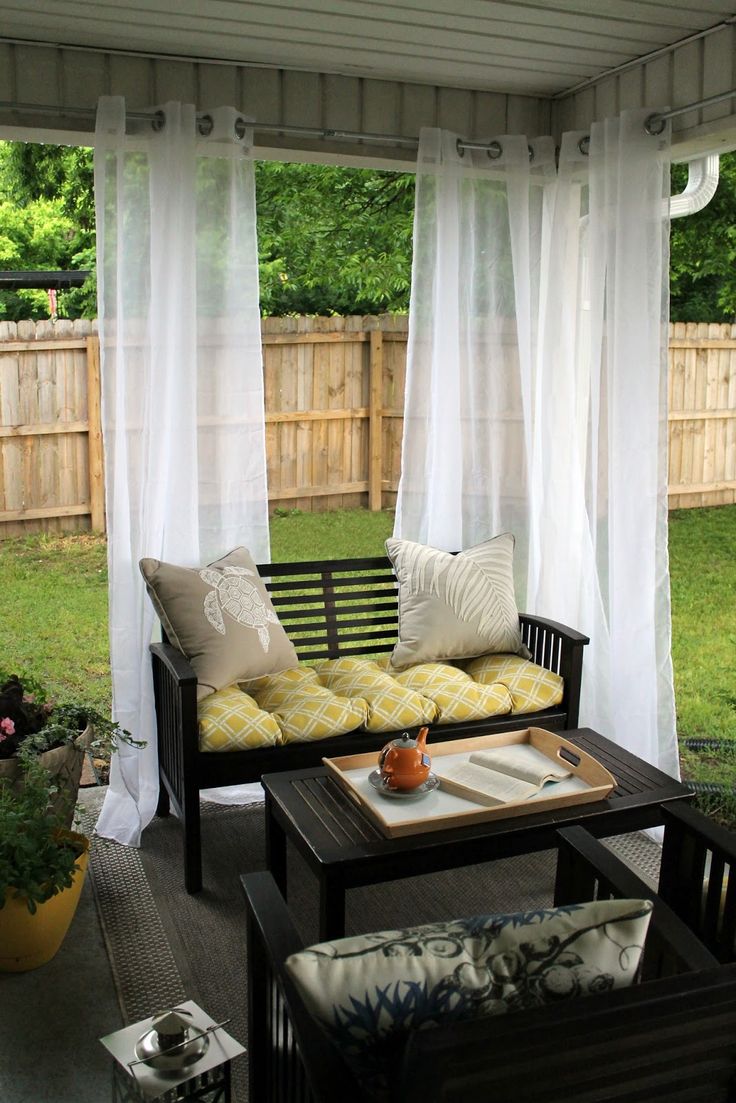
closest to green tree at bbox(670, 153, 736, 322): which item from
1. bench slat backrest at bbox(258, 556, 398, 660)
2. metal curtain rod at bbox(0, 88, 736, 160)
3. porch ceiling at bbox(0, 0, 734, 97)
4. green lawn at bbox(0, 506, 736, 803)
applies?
green lawn at bbox(0, 506, 736, 803)

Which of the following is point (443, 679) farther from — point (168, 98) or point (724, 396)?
point (724, 396)

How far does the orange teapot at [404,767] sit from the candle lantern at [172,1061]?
0.85m

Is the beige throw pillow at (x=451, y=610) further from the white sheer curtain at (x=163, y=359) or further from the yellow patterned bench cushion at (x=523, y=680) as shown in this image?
the white sheer curtain at (x=163, y=359)

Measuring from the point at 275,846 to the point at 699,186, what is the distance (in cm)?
259

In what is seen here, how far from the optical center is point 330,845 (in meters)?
2.25

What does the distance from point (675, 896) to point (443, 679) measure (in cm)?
116

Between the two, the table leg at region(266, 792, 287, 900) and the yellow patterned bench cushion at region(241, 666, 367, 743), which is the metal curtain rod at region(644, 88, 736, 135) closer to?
the yellow patterned bench cushion at region(241, 666, 367, 743)

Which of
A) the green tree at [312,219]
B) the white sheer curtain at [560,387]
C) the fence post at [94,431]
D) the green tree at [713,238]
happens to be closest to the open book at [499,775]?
the white sheer curtain at [560,387]

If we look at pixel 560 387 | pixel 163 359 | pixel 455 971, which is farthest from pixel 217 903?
pixel 560 387

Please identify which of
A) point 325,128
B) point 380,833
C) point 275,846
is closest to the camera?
point 380,833

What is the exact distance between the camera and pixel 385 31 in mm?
3008

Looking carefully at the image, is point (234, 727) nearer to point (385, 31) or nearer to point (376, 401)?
point (385, 31)

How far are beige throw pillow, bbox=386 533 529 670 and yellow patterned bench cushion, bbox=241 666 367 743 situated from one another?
39 centimetres

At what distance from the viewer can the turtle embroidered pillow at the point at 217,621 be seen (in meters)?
3.05
